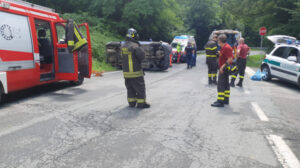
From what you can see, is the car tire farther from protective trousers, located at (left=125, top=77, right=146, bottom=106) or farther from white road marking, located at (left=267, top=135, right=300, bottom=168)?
white road marking, located at (left=267, top=135, right=300, bottom=168)

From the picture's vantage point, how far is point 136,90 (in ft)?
20.1

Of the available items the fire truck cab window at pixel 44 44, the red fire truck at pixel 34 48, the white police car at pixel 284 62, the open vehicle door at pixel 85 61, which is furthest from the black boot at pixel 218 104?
the fire truck cab window at pixel 44 44

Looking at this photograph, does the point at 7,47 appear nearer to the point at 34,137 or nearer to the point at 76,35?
the point at 76,35

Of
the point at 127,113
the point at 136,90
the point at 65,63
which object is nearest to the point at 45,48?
the point at 65,63


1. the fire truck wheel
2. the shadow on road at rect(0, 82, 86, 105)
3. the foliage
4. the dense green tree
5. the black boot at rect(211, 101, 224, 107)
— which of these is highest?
the dense green tree

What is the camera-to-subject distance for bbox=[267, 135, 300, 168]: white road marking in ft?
11.0

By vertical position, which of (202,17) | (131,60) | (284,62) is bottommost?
(284,62)

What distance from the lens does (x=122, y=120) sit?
517 cm

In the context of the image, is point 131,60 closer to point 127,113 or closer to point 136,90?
point 136,90

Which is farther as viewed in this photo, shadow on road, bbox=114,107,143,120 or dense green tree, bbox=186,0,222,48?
dense green tree, bbox=186,0,222,48

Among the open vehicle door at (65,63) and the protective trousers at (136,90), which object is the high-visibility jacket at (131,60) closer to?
the protective trousers at (136,90)

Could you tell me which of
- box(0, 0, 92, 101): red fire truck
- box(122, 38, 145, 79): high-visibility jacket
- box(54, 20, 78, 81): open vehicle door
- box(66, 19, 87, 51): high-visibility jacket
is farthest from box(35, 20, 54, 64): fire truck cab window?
box(122, 38, 145, 79): high-visibility jacket

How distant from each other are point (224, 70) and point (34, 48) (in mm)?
4927

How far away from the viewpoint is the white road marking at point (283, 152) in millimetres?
3367
